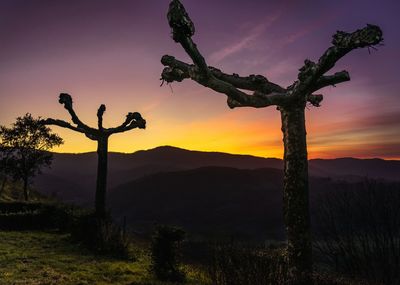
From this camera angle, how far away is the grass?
1283cm

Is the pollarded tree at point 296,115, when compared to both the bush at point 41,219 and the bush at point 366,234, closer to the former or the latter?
the bush at point 366,234

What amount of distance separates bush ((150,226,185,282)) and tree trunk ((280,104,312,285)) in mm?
5803

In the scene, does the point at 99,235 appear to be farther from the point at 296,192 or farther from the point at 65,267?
the point at 296,192

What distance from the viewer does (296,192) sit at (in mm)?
9406

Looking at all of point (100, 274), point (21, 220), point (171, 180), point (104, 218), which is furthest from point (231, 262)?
point (171, 180)

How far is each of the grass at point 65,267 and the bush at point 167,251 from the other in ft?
1.58

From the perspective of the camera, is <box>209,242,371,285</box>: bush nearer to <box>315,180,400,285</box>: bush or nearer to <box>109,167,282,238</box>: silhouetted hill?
<box>315,180,400,285</box>: bush

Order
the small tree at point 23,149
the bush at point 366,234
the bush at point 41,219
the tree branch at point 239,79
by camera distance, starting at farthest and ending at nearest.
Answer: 1. the small tree at point 23,149
2. the bush at point 41,219
3. the bush at point 366,234
4. the tree branch at point 239,79

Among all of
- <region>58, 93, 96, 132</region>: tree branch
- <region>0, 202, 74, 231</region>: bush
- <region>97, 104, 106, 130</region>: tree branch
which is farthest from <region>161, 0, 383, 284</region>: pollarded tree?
<region>0, 202, 74, 231</region>: bush

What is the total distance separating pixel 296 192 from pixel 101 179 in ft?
51.4

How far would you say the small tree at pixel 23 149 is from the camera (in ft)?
142

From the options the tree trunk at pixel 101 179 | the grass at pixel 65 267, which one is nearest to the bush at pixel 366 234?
the grass at pixel 65 267

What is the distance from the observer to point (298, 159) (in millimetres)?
9438

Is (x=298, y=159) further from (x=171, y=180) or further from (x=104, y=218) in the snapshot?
(x=171, y=180)
